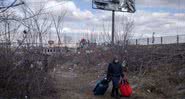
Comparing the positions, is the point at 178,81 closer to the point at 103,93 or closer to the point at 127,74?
the point at 103,93

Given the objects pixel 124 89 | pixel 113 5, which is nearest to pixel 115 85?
pixel 124 89

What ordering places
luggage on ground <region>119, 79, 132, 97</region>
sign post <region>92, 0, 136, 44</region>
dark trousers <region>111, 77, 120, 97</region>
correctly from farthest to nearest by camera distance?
sign post <region>92, 0, 136, 44</region> → luggage on ground <region>119, 79, 132, 97</region> → dark trousers <region>111, 77, 120, 97</region>

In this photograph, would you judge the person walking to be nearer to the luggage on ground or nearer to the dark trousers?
the dark trousers

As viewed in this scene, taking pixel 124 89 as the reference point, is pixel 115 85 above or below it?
above

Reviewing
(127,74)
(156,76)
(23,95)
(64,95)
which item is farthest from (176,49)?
(23,95)

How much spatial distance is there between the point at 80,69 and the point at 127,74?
10.0 m

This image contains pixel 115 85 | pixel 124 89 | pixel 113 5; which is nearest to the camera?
pixel 115 85

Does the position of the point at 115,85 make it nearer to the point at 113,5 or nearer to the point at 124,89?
the point at 124,89

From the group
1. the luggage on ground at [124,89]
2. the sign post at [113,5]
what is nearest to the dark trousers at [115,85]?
the luggage on ground at [124,89]

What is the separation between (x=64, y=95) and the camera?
18.7 meters

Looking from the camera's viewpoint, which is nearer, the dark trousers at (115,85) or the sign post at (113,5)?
the dark trousers at (115,85)

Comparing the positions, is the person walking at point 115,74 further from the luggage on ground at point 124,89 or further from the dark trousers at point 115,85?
the luggage on ground at point 124,89

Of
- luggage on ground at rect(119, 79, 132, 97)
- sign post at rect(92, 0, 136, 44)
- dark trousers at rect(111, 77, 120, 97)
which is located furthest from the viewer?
sign post at rect(92, 0, 136, 44)

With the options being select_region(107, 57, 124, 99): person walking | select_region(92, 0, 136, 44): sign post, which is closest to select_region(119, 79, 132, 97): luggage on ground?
select_region(107, 57, 124, 99): person walking
